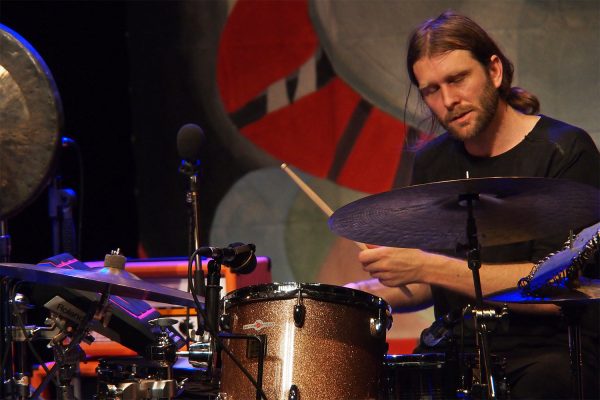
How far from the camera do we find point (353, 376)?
2.21 meters

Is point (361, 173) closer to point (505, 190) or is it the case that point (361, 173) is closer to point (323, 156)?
point (323, 156)

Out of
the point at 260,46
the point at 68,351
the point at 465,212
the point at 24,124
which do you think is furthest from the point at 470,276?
the point at 260,46

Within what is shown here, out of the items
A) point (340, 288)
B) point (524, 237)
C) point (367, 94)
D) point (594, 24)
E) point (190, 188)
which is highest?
point (594, 24)

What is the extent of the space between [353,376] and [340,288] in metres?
0.23

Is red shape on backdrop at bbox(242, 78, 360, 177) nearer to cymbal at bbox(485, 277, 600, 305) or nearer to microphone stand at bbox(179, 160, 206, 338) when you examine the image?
microphone stand at bbox(179, 160, 206, 338)

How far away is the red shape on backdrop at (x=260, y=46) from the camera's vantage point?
4242mm

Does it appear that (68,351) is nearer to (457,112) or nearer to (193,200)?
(193,200)

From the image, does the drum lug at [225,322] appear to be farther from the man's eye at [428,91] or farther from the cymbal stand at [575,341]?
the man's eye at [428,91]

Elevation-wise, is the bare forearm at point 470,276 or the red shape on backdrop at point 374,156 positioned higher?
the red shape on backdrop at point 374,156

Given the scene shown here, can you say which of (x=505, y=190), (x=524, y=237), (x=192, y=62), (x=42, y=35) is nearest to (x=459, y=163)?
(x=524, y=237)

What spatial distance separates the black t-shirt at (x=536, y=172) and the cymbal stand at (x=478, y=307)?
0.45 m

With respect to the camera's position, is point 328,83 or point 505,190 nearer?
point 505,190

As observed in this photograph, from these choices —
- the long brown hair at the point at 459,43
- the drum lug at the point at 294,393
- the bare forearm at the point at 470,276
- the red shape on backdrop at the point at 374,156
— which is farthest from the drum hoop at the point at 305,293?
the red shape on backdrop at the point at 374,156

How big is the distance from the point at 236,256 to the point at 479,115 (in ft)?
3.51
